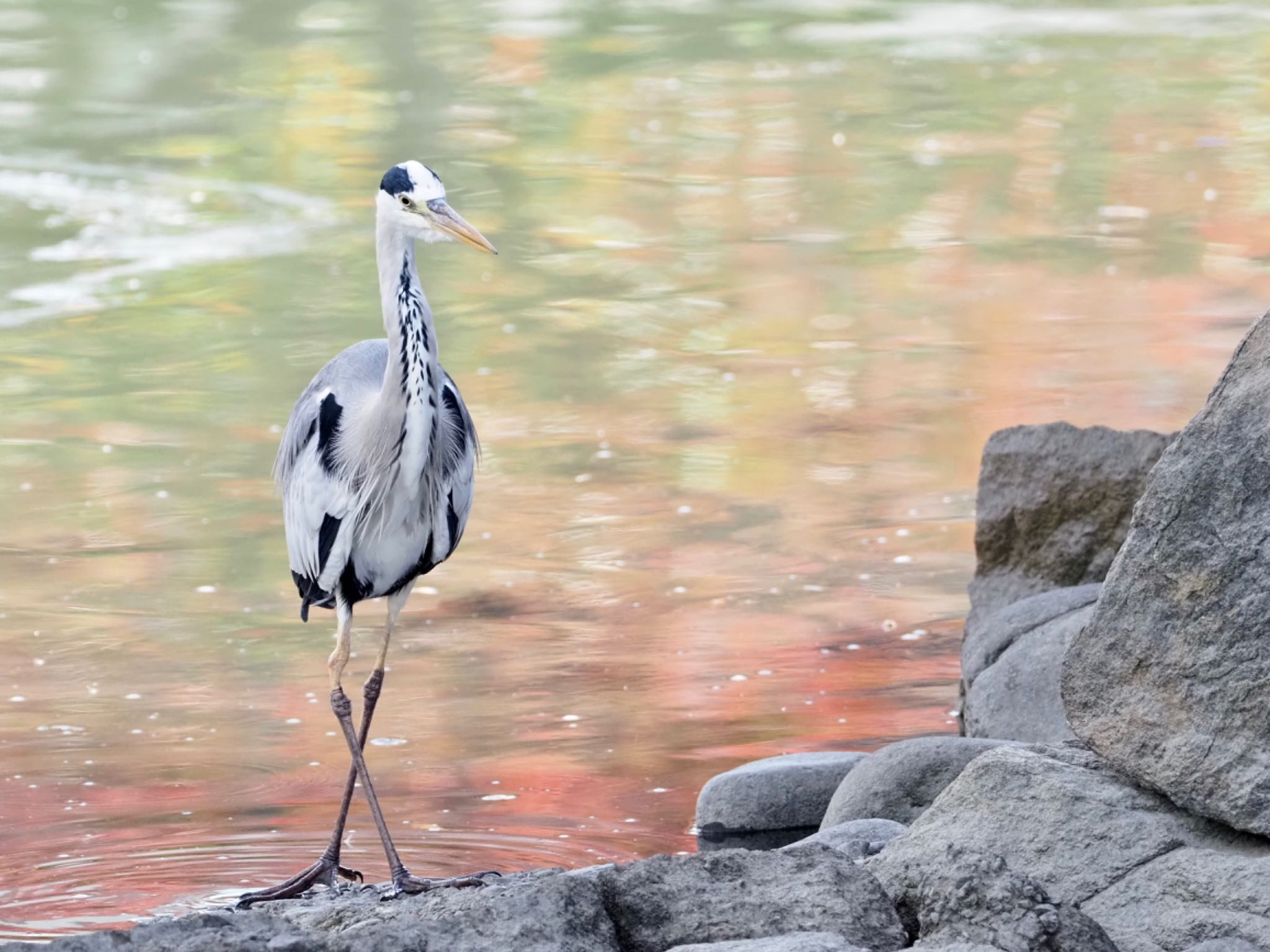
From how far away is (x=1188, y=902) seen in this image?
14.6 feet

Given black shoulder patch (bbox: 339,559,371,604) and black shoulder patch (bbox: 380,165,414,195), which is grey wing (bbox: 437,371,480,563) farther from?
black shoulder patch (bbox: 380,165,414,195)

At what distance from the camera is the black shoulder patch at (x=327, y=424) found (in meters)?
6.23

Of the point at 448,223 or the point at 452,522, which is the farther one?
the point at 452,522

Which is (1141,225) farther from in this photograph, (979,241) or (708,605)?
(708,605)

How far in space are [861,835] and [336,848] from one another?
1.50 metres

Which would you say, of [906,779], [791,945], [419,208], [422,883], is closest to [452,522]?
[419,208]

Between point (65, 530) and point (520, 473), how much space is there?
7.02 feet

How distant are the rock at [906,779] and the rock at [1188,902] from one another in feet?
4.99

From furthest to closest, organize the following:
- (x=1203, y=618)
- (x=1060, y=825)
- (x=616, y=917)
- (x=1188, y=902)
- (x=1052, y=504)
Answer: (x=1052, y=504) < (x=1060, y=825) < (x=1203, y=618) < (x=1188, y=902) < (x=616, y=917)

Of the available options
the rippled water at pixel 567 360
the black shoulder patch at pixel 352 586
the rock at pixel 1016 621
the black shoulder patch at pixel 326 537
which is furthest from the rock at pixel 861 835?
the black shoulder patch at pixel 326 537

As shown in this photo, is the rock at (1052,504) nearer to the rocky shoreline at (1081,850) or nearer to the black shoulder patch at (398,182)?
the rocky shoreline at (1081,850)

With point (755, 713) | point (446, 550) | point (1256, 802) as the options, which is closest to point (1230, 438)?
point (1256, 802)

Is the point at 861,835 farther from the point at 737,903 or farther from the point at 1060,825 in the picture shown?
the point at 737,903

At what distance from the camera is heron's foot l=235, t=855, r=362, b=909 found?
567 centimetres
